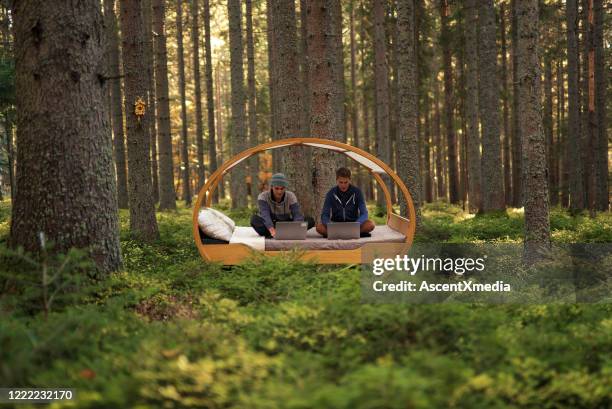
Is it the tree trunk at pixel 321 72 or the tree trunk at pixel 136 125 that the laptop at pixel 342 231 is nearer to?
the tree trunk at pixel 321 72

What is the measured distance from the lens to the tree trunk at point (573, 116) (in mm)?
17797

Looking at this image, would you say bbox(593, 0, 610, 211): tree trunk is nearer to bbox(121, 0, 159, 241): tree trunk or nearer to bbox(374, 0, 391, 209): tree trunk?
bbox(374, 0, 391, 209): tree trunk

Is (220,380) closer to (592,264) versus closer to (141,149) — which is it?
(592,264)

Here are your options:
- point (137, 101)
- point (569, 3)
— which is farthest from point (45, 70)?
point (569, 3)

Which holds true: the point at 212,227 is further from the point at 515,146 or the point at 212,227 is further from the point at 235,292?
the point at 515,146

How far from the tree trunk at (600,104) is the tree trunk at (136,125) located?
1552 centimetres

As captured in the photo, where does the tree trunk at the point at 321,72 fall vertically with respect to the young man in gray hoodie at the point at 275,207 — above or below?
above

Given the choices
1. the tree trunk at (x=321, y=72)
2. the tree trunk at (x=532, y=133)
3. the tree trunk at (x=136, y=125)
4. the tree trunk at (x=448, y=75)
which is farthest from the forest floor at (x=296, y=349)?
the tree trunk at (x=448, y=75)

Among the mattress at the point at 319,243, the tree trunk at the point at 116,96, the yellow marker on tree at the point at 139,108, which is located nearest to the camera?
the mattress at the point at 319,243

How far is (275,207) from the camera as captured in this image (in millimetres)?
10844

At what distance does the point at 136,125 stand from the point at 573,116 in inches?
531

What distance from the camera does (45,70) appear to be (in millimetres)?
6664

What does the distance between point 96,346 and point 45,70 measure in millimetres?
3673

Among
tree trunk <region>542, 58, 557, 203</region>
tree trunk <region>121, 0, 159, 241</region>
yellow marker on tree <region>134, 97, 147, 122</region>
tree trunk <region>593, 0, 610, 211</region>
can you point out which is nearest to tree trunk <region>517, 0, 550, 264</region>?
yellow marker on tree <region>134, 97, 147, 122</region>
